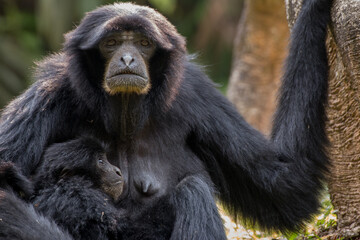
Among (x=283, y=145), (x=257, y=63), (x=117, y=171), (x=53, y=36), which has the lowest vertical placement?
(x=117, y=171)

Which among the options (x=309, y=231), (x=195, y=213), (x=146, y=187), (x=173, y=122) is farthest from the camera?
(x=309, y=231)

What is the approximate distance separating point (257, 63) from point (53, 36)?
944 cm

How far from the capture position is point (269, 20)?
14133 millimetres

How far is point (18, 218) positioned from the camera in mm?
5855

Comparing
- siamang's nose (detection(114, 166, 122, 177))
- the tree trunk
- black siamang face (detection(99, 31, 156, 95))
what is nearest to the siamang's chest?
siamang's nose (detection(114, 166, 122, 177))

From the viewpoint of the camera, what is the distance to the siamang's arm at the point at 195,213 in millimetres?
6191

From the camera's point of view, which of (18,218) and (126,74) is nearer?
(18,218)

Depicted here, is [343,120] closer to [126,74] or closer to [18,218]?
[126,74]

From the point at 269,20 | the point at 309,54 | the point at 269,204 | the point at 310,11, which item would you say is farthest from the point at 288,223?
the point at 269,20

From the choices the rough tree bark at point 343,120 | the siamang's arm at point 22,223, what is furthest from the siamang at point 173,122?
the siamang's arm at point 22,223

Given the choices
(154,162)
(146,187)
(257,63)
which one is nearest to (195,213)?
(146,187)

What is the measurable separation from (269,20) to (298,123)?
761 centimetres

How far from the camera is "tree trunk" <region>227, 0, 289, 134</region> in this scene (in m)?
14.3

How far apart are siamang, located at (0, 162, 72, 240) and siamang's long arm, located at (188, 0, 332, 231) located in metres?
2.01
